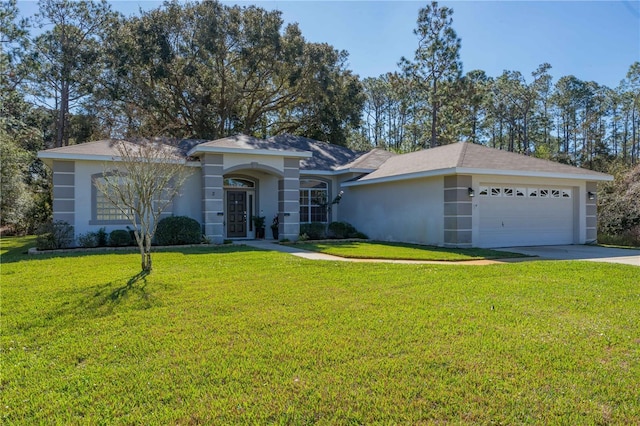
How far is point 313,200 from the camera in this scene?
19.7 meters

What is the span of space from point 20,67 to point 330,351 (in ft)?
97.2

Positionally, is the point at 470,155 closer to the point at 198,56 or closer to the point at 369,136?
the point at 198,56

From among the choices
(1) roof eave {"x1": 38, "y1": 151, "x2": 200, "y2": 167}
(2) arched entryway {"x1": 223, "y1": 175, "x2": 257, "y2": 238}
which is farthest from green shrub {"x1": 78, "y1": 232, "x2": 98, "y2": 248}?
(2) arched entryway {"x1": 223, "y1": 175, "x2": 257, "y2": 238}

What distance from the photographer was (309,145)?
2238 cm

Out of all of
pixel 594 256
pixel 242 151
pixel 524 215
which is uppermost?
pixel 242 151

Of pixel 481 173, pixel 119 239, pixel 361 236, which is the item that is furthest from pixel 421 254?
pixel 119 239

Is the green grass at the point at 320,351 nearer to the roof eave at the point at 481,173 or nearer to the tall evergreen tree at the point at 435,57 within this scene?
the roof eave at the point at 481,173

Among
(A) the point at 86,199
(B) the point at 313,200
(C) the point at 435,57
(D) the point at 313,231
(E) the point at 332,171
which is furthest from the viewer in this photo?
(C) the point at 435,57

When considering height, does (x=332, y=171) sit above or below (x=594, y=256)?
above

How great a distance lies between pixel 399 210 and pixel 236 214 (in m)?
7.02

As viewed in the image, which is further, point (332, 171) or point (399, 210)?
point (332, 171)

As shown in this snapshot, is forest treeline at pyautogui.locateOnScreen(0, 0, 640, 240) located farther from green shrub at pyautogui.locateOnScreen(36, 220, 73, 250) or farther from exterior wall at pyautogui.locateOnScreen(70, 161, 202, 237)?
green shrub at pyautogui.locateOnScreen(36, 220, 73, 250)

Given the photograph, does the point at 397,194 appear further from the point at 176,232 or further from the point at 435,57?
the point at 435,57

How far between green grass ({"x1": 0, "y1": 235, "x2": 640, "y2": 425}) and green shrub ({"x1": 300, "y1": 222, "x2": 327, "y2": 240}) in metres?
9.38
